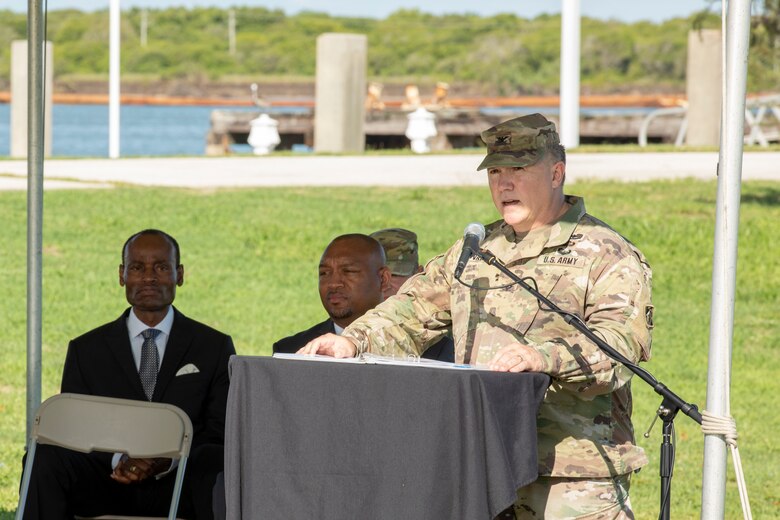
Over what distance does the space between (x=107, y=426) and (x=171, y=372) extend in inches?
19.6

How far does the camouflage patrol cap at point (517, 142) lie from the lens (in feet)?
14.0

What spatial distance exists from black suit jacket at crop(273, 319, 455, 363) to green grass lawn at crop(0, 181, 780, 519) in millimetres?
3446

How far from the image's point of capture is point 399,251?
6461 millimetres

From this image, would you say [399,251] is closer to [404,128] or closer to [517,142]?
[517,142]

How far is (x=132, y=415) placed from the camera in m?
5.64

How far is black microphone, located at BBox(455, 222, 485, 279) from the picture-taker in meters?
4.00

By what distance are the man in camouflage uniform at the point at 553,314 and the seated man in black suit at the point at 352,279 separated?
4.45 ft

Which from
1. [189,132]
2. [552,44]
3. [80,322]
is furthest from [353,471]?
[552,44]

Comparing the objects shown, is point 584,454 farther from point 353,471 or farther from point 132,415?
point 132,415

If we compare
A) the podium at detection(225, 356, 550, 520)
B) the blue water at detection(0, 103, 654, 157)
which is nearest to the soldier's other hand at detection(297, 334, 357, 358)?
the podium at detection(225, 356, 550, 520)

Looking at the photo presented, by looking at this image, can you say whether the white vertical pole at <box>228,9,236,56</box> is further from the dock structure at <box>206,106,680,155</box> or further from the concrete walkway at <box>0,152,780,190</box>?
the concrete walkway at <box>0,152,780,190</box>

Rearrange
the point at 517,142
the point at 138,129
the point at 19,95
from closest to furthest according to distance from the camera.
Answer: the point at 517,142, the point at 19,95, the point at 138,129

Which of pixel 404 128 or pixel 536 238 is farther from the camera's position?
pixel 404 128

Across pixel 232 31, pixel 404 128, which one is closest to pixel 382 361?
pixel 404 128
